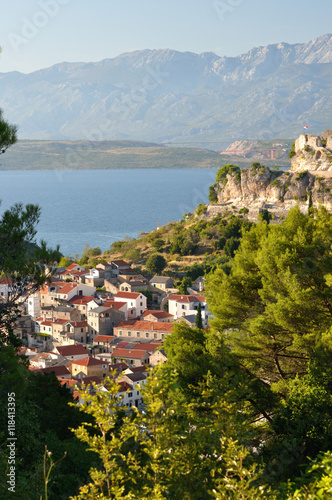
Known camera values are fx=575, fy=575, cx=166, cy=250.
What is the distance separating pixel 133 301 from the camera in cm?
3450

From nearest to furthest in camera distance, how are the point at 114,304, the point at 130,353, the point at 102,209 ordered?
the point at 130,353 → the point at 114,304 → the point at 102,209

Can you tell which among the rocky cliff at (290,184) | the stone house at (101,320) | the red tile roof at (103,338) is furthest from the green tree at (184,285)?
the red tile roof at (103,338)

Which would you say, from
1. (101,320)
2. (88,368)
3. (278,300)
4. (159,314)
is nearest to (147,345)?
(88,368)

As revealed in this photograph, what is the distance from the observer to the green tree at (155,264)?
42.9 meters

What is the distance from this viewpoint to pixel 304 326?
8.76 metres

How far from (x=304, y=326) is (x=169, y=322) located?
75.5ft

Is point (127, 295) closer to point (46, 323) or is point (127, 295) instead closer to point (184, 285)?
point (184, 285)

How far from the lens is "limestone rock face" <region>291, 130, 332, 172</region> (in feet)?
138

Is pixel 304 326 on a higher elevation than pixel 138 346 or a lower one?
lower

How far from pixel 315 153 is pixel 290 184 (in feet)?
9.48

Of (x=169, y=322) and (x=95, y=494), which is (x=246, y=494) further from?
(x=169, y=322)

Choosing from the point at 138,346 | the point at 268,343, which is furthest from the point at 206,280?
the point at 138,346

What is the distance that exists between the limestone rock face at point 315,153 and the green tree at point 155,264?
12329 mm

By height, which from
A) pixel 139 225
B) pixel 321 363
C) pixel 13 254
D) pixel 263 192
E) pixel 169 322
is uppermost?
pixel 139 225
